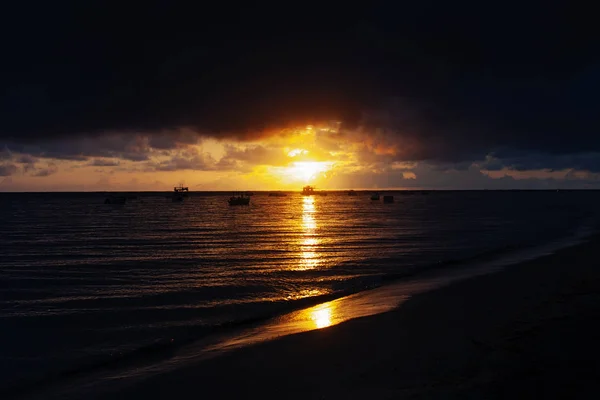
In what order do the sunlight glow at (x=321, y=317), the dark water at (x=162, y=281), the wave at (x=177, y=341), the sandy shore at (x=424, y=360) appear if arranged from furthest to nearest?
the sunlight glow at (x=321, y=317), the dark water at (x=162, y=281), the wave at (x=177, y=341), the sandy shore at (x=424, y=360)

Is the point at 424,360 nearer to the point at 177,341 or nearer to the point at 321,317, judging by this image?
the point at 321,317

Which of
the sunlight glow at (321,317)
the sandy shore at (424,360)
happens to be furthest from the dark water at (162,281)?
the sandy shore at (424,360)

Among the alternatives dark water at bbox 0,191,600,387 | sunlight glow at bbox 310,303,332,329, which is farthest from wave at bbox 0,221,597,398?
sunlight glow at bbox 310,303,332,329

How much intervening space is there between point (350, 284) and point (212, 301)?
7.02 m

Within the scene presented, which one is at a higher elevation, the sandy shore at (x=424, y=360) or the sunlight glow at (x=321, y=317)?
the sandy shore at (x=424, y=360)

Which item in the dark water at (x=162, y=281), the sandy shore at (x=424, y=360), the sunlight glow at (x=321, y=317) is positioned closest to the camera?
the sandy shore at (x=424, y=360)

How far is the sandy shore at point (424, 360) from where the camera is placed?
29.8 feet

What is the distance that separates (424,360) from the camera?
10.9 metres

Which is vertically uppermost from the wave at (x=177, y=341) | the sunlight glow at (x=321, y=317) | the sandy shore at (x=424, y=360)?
the sandy shore at (x=424, y=360)

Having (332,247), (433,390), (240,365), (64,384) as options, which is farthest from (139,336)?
(332,247)

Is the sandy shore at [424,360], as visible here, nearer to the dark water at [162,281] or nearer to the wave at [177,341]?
the wave at [177,341]

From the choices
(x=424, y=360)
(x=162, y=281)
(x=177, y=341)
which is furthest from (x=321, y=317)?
(x=162, y=281)

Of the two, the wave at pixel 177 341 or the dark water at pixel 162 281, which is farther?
the dark water at pixel 162 281

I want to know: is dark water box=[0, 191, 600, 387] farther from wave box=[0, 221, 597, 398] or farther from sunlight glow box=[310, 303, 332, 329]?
sunlight glow box=[310, 303, 332, 329]
